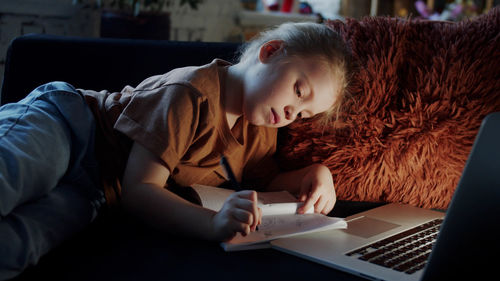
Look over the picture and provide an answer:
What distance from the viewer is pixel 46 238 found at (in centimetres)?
85

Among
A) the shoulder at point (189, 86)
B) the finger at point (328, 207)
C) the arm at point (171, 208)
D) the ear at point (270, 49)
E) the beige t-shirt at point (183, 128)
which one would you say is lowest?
the finger at point (328, 207)

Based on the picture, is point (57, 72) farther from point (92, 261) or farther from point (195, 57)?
point (92, 261)

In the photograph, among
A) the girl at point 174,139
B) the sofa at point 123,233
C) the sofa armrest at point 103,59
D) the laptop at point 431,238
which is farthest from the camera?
the sofa armrest at point 103,59

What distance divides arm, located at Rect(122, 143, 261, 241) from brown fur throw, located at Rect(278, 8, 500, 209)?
0.41m

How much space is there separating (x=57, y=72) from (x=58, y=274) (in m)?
0.74

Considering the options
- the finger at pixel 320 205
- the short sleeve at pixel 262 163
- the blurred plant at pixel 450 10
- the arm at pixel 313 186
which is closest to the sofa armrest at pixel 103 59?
the short sleeve at pixel 262 163

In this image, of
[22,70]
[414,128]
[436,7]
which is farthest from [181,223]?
[436,7]

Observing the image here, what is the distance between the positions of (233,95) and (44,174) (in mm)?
433

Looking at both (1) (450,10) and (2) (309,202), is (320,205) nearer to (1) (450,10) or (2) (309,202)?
(2) (309,202)

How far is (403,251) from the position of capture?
0.92 m

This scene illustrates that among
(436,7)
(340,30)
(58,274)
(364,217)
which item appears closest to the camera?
(58,274)

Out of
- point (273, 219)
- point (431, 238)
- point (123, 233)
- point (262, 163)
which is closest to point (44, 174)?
point (123, 233)

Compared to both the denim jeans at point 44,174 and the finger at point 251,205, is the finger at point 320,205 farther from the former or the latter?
the denim jeans at point 44,174

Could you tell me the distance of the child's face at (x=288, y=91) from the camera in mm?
1113
